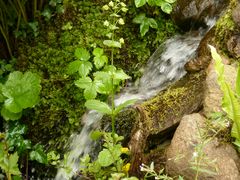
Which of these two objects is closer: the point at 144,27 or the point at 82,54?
the point at 82,54

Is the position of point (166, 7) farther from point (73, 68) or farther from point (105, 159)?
point (105, 159)

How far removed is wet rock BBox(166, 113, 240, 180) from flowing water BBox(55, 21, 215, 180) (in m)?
0.92

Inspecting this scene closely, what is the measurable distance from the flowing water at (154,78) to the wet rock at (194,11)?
0.10 meters

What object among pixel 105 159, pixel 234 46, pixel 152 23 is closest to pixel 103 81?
pixel 105 159

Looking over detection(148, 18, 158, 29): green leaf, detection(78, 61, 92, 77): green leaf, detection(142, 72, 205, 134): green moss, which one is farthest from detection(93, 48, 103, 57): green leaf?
detection(142, 72, 205, 134): green moss

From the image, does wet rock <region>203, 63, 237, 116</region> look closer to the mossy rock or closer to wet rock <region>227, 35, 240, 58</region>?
wet rock <region>227, 35, 240, 58</region>

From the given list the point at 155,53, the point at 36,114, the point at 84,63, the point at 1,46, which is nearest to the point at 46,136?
the point at 36,114

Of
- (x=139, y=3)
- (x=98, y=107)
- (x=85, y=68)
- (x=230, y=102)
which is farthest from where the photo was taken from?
(x=139, y=3)

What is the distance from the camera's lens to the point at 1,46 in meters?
3.69

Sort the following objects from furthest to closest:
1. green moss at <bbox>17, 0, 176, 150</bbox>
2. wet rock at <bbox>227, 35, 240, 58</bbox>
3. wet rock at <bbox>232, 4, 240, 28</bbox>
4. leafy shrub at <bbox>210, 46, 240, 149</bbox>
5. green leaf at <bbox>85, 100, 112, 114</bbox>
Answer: green moss at <bbox>17, 0, 176, 150</bbox> < wet rock at <bbox>232, 4, 240, 28</bbox> < wet rock at <bbox>227, 35, 240, 58</bbox> < green leaf at <bbox>85, 100, 112, 114</bbox> < leafy shrub at <bbox>210, 46, 240, 149</bbox>

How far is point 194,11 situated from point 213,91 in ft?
4.91

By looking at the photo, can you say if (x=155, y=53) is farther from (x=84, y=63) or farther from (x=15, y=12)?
(x=15, y=12)

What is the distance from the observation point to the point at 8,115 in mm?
3115

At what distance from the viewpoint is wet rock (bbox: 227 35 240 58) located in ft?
8.92
